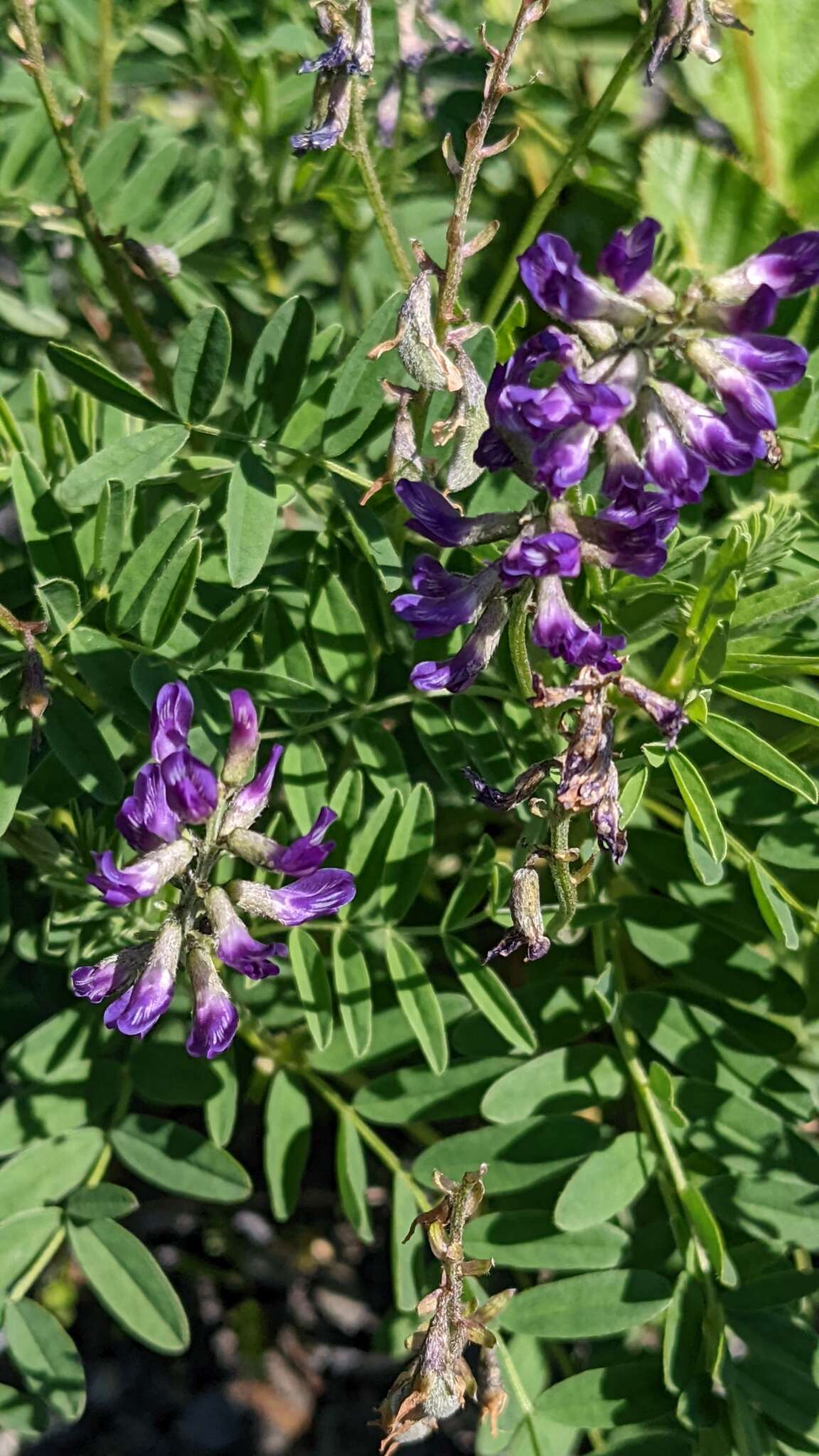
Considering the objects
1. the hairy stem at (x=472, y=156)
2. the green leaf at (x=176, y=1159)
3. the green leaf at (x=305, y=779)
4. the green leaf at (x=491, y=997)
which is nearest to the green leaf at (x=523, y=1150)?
the green leaf at (x=491, y=997)

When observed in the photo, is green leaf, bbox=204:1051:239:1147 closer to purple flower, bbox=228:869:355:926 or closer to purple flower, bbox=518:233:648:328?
purple flower, bbox=228:869:355:926

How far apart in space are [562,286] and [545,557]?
0.31 m

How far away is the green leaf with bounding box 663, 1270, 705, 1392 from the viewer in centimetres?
225

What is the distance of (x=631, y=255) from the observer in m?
1.58

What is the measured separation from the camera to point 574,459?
161 centimetres

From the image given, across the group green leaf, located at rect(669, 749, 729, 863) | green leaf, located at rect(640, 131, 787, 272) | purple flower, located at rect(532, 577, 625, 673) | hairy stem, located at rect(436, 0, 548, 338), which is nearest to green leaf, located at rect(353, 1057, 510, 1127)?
green leaf, located at rect(669, 749, 729, 863)

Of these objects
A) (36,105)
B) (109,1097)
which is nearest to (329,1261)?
(109,1097)

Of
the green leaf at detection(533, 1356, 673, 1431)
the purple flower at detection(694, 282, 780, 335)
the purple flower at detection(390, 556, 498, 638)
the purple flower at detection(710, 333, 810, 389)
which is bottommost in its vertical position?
the green leaf at detection(533, 1356, 673, 1431)

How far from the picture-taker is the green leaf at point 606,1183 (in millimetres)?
2252

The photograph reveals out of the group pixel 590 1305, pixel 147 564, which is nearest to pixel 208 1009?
pixel 147 564

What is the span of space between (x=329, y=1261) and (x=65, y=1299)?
645 millimetres

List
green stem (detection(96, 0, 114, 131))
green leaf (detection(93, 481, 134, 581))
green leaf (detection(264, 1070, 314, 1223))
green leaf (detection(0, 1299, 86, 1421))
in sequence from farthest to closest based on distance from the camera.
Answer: green stem (detection(96, 0, 114, 131)) → green leaf (detection(264, 1070, 314, 1223)) → green leaf (detection(0, 1299, 86, 1421)) → green leaf (detection(93, 481, 134, 581))

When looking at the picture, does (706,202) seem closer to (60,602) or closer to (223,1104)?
(60,602)

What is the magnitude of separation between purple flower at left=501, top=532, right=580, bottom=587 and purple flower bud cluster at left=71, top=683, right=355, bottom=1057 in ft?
1.38
